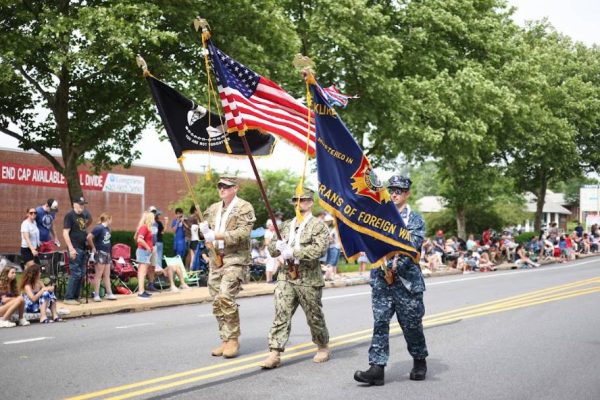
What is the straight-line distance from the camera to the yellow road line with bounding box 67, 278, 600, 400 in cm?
734

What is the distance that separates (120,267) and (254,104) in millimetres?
9029

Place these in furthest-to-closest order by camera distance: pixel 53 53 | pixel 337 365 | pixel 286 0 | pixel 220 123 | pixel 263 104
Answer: pixel 286 0 → pixel 53 53 → pixel 220 123 → pixel 263 104 → pixel 337 365

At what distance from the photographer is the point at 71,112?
23609 mm

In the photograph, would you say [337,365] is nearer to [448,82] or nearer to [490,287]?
[490,287]

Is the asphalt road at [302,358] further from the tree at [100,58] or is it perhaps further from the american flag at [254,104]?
the tree at [100,58]

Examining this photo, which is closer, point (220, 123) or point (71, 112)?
point (220, 123)

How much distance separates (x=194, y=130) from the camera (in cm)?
Answer: 1019

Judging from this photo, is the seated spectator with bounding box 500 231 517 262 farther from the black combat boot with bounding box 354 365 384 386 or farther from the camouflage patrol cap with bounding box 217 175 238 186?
the black combat boot with bounding box 354 365 384 386

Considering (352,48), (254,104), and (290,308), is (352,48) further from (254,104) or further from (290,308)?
(290,308)

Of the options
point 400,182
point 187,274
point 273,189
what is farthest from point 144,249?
point 273,189

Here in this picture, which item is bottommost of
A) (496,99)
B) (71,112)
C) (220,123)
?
(220,123)

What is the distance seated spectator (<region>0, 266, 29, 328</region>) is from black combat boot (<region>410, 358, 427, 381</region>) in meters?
7.05

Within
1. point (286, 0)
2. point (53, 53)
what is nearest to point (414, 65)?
point (286, 0)

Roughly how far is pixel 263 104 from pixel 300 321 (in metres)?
4.30
